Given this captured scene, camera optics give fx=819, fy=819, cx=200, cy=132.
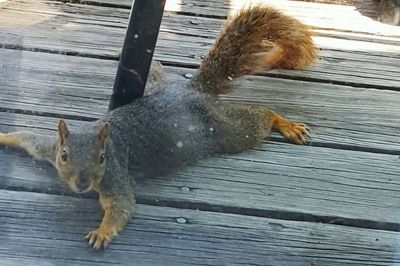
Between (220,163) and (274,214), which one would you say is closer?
(274,214)

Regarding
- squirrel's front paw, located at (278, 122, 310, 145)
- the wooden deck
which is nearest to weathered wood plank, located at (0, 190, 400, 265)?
the wooden deck

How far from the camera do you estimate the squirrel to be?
4.02ft

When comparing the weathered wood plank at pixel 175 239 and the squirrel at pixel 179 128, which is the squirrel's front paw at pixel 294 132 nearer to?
the squirrel at pixel 179 128

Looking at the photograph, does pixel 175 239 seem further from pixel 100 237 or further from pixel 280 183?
pixel 280 183

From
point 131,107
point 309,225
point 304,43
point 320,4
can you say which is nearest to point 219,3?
point 320,4

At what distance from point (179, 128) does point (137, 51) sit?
Result: 15 cm

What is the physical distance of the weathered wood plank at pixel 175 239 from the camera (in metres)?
1.15

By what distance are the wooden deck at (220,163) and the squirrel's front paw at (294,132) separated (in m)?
0.02

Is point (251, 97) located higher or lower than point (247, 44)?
lower

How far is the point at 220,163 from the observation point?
1423 millimetres

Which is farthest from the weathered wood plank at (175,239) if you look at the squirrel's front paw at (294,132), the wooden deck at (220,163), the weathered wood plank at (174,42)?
the weathered wood plank at (174,42)

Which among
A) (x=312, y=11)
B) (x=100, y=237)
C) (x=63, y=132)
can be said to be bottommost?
(x=100, y=237)

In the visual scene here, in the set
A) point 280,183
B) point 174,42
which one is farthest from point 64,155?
point 174,42

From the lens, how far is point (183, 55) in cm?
179
